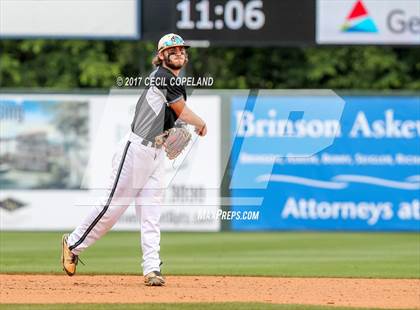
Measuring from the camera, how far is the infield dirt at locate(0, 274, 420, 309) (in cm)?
939

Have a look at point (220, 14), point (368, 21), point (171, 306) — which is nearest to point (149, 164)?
point (171, 306)

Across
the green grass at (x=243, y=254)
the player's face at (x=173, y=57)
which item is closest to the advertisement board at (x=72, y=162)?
the green grass at (x=243, y=254)

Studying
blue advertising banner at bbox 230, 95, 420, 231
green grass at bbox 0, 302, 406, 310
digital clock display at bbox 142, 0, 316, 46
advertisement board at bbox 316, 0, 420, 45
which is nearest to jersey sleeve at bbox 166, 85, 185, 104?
green grass at bbox 0, 302, 406, 310

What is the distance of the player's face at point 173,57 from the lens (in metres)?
10.2

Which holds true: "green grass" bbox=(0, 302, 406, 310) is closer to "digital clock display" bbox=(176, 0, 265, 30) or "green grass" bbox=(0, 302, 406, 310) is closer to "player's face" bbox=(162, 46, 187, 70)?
"player's face" bbox=(162, 46, 187, 70)

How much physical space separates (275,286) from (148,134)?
1869 millimetres

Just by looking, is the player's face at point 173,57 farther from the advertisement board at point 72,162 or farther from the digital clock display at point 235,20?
the advertisement board at point 72,162

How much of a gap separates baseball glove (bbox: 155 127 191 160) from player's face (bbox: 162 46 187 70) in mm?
579

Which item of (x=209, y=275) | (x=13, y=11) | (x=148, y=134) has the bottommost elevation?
(x=209, y=275)

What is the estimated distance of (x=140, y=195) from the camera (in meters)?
10.3

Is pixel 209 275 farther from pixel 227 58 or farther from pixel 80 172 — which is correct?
pixel 227 58

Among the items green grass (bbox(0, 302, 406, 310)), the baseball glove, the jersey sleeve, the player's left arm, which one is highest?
the jersey sleeve

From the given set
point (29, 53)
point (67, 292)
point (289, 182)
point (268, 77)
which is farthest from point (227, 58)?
point (67, 292)

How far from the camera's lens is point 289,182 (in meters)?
19.4
